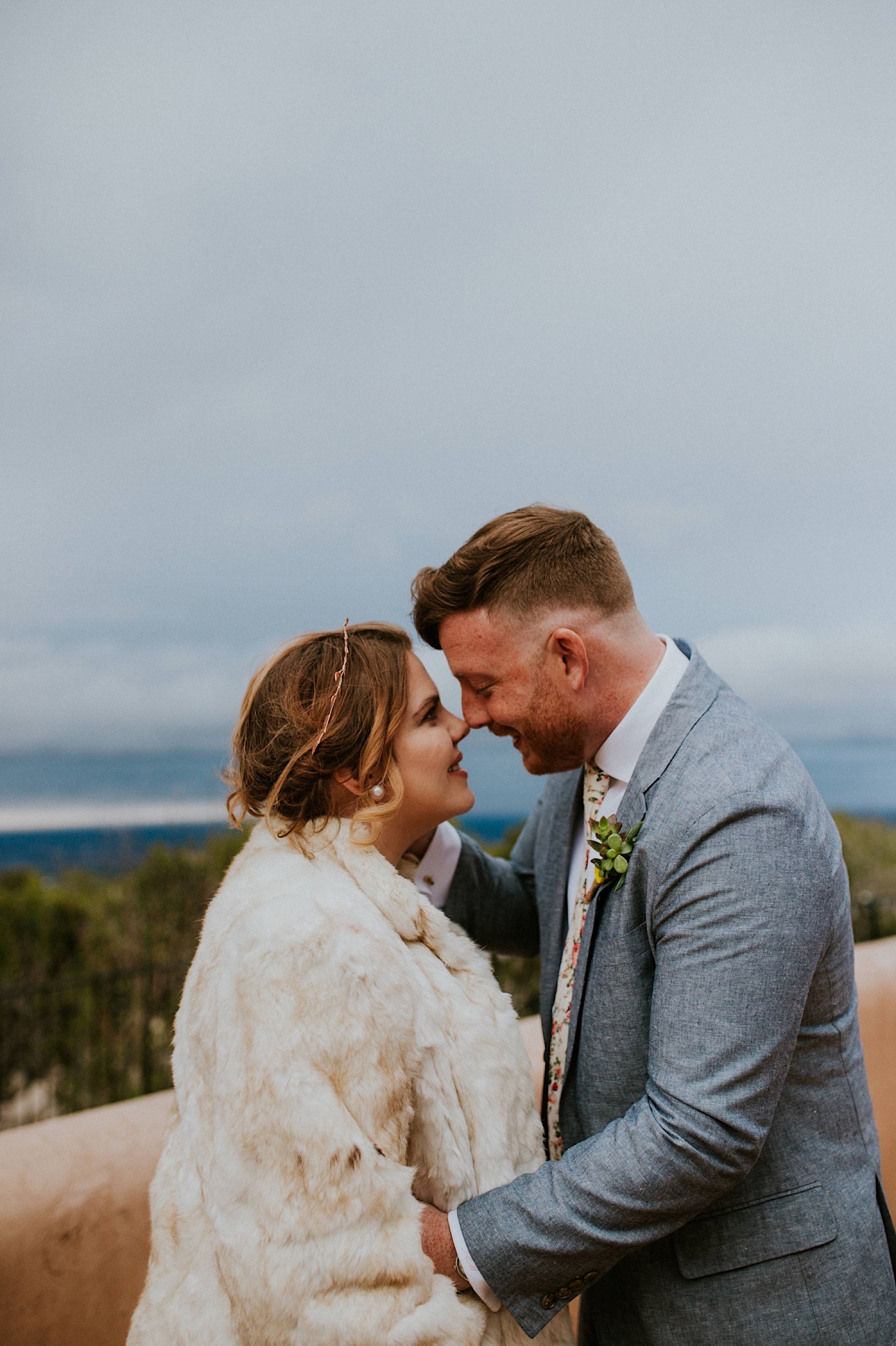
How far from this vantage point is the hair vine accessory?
1.86 metres

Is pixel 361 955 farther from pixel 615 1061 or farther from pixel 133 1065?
pixel 133 1065

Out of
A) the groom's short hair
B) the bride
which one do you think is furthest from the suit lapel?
the groom's short hair

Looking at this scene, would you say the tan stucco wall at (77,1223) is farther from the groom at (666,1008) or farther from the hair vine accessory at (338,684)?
the hair vine accessory at (338,684)

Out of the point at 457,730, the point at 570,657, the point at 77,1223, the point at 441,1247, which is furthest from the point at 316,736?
the point at 77,1223

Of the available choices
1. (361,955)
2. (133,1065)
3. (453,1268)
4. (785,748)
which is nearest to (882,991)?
(785,748)

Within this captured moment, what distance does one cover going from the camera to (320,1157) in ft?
4.51

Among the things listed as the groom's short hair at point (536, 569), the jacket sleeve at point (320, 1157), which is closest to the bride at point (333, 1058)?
the jacket sleeve at point (320, 1157)

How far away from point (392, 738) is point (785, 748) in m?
0.76

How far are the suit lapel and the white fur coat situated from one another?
0.46 feet

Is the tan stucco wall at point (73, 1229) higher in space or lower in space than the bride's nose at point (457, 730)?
lower

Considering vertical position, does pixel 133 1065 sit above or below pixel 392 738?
below

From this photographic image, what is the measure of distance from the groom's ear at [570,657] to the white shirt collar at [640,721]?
12 cm

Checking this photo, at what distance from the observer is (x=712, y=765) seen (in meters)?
1.70

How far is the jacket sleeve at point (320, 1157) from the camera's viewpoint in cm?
138
